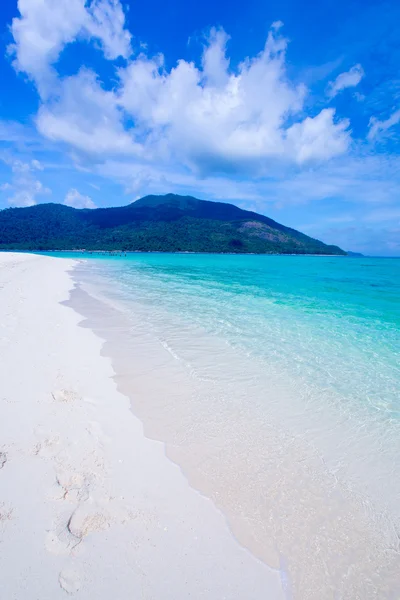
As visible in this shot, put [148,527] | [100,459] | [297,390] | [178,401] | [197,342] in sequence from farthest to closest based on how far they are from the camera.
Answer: [197,342] → [297,390] → [178,401] → [100,459] → [148,527]

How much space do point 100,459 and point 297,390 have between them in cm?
461

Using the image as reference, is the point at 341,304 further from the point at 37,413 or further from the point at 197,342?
the point at 37,413

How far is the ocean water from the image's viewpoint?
3.12 m

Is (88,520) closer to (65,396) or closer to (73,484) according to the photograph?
(73,484)

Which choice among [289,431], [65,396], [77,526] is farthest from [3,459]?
[289,431]

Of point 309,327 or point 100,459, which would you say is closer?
point 100,459

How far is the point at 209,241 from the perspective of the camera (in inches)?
7013

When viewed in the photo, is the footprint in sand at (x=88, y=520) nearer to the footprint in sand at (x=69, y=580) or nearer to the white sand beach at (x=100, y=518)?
the white sand beach at (x=100, y=518)

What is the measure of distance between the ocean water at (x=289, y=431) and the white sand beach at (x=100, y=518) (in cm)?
29

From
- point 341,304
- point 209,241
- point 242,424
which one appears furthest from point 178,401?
point 209,241

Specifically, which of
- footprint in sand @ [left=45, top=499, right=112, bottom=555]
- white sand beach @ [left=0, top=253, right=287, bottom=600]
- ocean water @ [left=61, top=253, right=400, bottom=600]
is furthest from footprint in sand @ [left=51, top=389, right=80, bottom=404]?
footprint in sand @ [left=45, top=499, right=112, bottom=555]

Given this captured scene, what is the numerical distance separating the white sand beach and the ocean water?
0.29 metres

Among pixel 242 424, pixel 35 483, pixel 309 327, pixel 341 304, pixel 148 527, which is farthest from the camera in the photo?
pixel 341 304

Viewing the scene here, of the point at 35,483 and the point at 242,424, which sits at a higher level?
the point at 35,483
